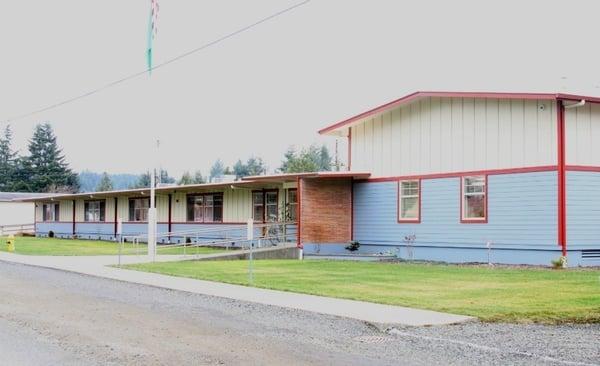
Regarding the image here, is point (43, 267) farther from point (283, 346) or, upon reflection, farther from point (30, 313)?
point (283, 346)

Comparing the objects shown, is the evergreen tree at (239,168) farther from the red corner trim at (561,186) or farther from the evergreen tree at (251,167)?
the red corner trim at (561,186)

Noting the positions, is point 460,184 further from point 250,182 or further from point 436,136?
point 250,182

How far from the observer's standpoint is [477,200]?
22938mm

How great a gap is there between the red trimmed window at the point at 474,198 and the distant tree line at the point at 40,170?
82.6 m

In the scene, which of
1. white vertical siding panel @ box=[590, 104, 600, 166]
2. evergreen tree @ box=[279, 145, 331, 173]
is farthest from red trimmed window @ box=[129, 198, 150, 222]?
evergreen tree @ box=[279, 145, 331, 173]

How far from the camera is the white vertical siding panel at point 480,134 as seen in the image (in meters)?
22.6

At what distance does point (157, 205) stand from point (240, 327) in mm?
32670

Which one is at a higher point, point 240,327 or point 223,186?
point 223,186

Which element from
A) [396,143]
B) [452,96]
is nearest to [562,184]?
[452,96]

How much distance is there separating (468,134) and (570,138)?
3.48 meters

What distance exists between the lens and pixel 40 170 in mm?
99875

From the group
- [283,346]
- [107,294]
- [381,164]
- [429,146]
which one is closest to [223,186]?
[381,164]

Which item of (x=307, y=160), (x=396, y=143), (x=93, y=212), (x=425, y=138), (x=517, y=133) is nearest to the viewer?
(x=517, y=133)

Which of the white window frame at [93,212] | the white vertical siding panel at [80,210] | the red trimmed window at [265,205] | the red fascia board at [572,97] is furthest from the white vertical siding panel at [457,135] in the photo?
the white vertical siding panel at [80,210]
